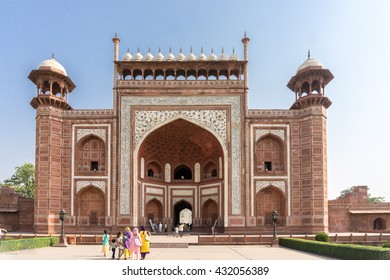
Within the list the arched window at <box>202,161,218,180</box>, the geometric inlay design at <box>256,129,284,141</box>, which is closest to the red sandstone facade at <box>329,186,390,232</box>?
the geometric inlay design at <box>256,129,284,141</box>

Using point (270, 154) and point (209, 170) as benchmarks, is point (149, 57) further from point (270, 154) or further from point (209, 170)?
point (270, 154)

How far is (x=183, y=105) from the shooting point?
26.1 metres

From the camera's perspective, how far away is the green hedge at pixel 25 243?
14352 millimetres

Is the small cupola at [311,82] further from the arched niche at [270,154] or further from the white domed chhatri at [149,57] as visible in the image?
the white domed chhatri at [149,57]

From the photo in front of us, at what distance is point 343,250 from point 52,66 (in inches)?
765

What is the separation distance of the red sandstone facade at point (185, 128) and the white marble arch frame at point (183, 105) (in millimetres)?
56

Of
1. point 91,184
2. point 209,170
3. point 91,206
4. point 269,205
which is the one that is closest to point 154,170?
point 209,170

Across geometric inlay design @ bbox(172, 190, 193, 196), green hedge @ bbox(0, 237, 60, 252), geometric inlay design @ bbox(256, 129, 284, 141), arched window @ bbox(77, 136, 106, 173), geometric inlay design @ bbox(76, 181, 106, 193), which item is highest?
geometric inlay design @ bbox(256, 129, 284, 141)

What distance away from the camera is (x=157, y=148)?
2855 centimetres

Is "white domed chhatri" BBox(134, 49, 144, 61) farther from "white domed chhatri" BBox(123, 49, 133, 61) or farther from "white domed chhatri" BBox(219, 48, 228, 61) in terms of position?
"white domed chhatri" BBox(219, 48, 228, 61)

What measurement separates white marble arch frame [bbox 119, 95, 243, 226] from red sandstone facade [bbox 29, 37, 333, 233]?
0.18 ft

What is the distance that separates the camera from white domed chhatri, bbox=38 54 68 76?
84.2 ft

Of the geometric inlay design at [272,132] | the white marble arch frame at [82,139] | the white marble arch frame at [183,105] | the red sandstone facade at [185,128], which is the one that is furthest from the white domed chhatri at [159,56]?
the geometric inlay design at [272,132]

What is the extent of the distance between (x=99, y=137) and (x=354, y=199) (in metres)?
16.0
